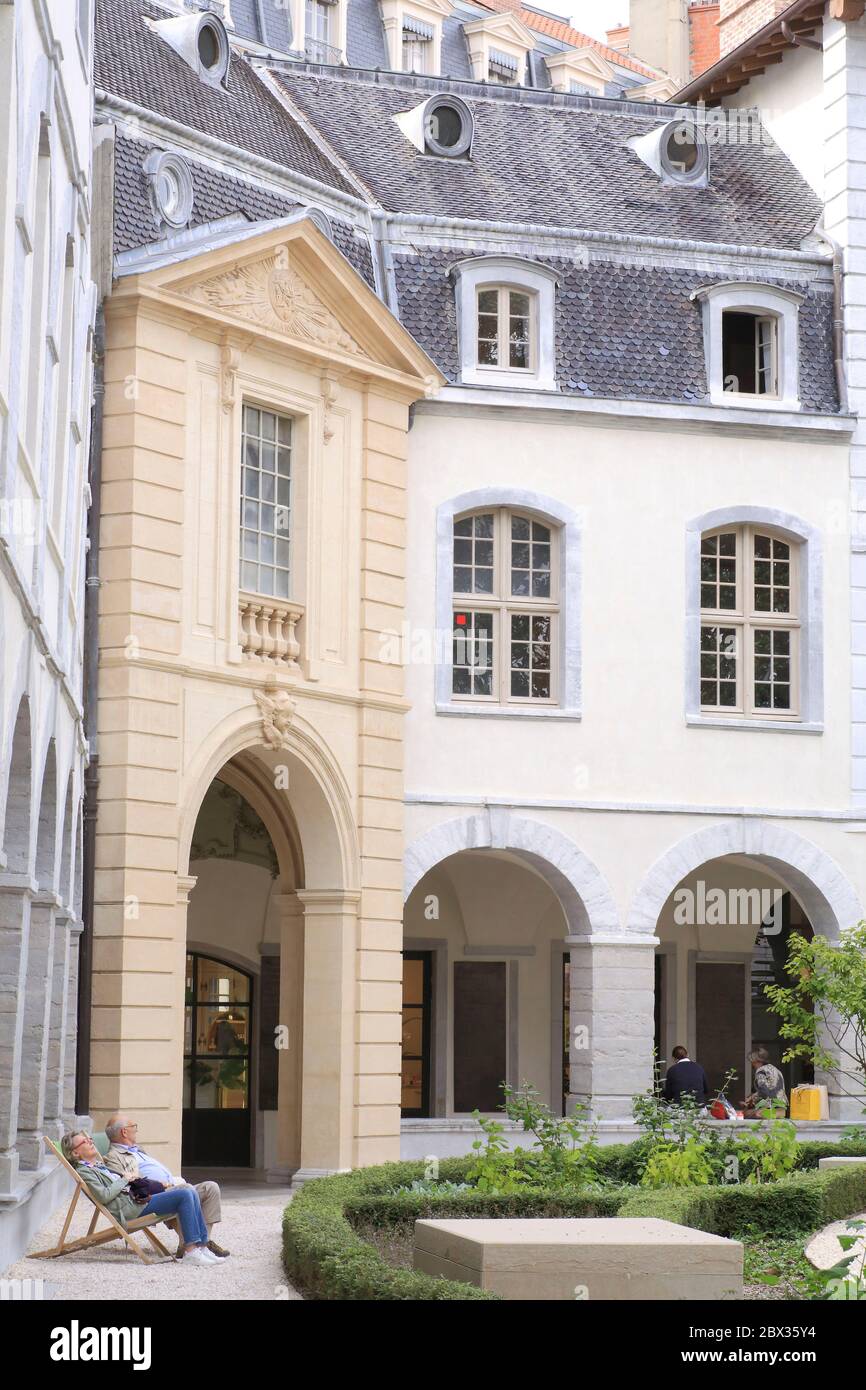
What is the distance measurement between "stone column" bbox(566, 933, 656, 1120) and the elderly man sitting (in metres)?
8.45

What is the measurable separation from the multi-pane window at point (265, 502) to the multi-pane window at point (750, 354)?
6171 millimetres

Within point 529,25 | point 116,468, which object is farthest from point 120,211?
point 529,25

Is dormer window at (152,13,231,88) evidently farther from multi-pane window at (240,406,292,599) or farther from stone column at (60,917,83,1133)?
stone column at (60,917,83,1133)

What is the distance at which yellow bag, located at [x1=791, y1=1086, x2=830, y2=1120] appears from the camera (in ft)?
80.0

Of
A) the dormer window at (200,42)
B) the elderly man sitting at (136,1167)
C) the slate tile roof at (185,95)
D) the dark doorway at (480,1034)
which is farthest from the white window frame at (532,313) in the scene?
the elderly man sitting at (136,1167)

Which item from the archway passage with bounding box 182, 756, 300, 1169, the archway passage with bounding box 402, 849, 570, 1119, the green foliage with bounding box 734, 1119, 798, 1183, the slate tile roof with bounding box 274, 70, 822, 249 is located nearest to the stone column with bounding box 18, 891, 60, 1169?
the green foliage with bounding box 734, 1119, 798, 1183

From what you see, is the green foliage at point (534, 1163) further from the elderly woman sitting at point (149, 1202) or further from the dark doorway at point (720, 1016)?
the dark doorway at point (720, 1016)

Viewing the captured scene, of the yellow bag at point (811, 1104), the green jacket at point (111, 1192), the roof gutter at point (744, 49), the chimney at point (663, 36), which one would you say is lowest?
the green jacket at point (111, 1192)

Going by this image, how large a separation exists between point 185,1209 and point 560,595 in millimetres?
11313

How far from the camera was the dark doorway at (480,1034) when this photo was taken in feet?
90.3

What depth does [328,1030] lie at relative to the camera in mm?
22031

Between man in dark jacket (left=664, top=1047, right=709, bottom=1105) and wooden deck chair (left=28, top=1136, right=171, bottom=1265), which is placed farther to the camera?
man in dark jacket (left=664, top=1047, right=709, bottom=1105)
